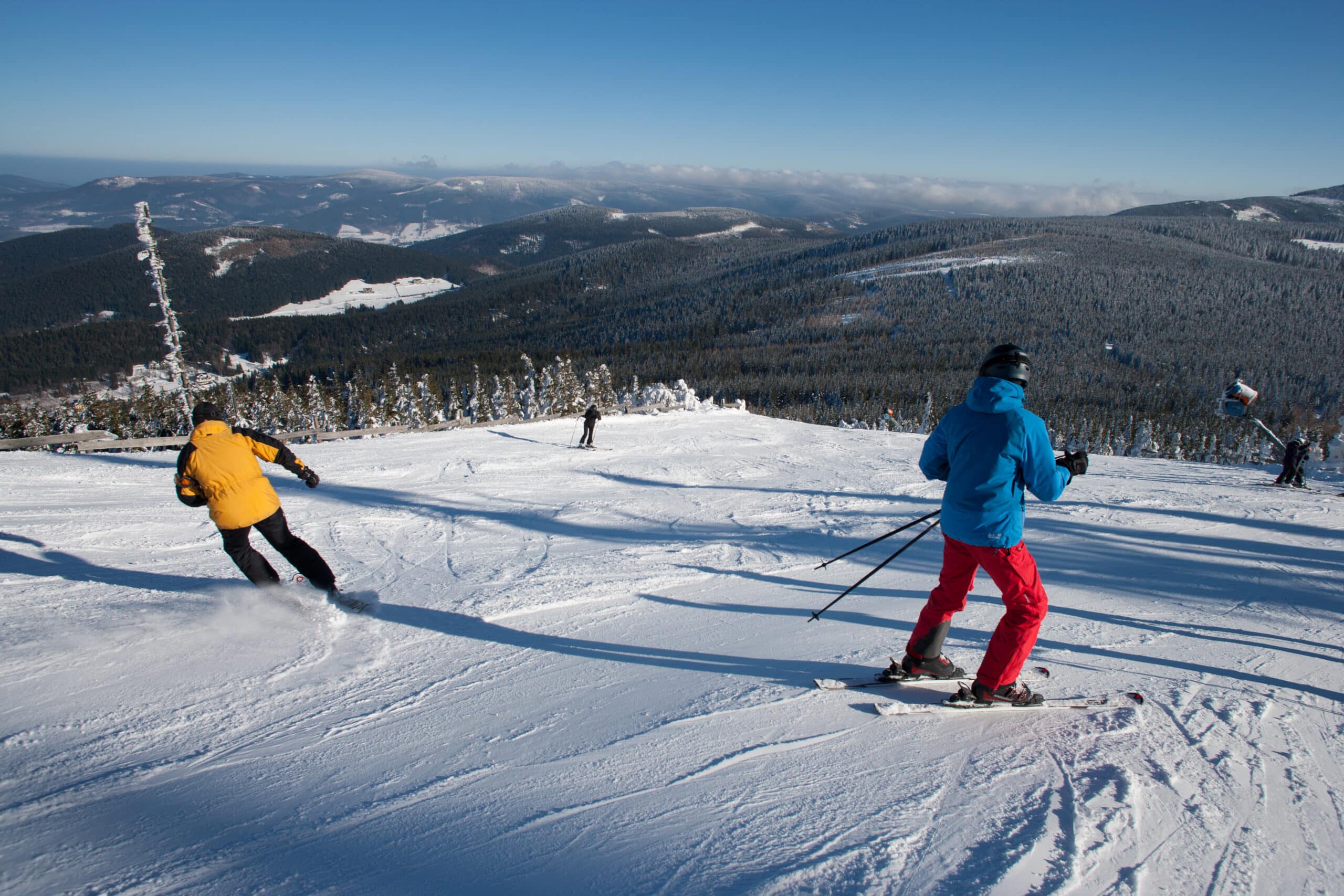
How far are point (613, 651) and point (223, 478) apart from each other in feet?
9.98

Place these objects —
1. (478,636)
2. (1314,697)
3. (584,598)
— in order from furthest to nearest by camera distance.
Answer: (584,598)
(478,636)
(1314,697)

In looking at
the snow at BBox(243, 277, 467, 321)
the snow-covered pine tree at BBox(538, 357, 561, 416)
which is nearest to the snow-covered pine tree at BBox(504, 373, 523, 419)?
the snow-covered pine tree at BBox(538, 357, 561, 416)

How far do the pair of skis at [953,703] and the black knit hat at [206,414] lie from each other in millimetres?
4681

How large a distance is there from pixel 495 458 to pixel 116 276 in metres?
209

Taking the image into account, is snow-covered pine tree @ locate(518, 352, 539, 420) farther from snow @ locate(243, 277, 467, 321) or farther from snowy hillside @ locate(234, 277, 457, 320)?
snow @ locate(243, 277, 467, 321)

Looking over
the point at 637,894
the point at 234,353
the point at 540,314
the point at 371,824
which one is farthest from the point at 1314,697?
the point at 540,314

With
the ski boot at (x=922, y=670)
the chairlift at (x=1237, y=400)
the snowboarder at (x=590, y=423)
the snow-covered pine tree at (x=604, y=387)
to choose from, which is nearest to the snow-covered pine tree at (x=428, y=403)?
the snow-covered pine tree at (x=604, y=387)

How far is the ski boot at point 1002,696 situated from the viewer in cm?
346

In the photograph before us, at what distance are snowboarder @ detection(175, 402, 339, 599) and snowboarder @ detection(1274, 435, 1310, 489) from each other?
1744 cm

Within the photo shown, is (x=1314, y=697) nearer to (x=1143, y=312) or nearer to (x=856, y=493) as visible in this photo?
(x=856, y=493)

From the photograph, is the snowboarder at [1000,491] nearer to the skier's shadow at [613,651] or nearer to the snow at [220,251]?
the skier's shadow at [613,651]

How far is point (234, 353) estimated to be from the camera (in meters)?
128

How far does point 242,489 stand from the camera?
450cm

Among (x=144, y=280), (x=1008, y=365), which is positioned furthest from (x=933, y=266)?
(x=144, y=280)
